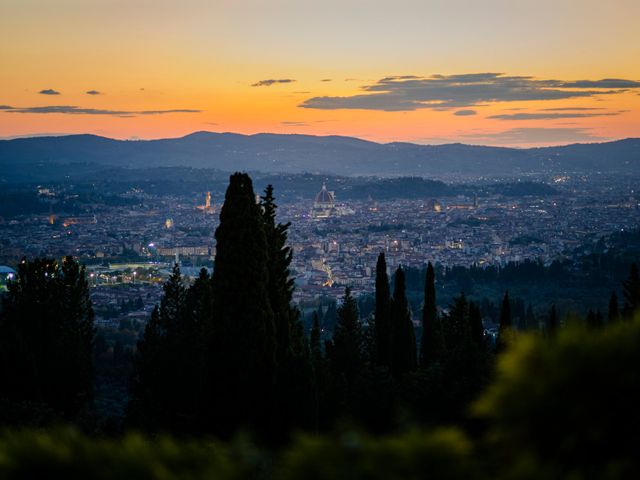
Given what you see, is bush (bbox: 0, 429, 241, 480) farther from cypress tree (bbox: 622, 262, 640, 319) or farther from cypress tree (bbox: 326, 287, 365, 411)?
cypress tree (bbox: 622, 262, 640, 319)

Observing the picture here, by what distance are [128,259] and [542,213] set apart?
214ft

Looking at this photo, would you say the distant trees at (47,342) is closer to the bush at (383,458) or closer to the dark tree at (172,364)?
the dark tree at (172,364)

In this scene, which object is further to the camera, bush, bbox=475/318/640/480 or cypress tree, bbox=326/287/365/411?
cypress tree, bbox=326/287/365/411

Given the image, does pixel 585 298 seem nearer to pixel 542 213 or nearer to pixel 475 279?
pixel 475 279

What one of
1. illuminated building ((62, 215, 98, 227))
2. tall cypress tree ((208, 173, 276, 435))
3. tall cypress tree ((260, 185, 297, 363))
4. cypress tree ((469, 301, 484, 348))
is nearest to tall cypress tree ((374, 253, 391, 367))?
cypress tree ((469, 301, 484, 348))

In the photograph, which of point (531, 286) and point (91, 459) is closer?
point (91, 459)

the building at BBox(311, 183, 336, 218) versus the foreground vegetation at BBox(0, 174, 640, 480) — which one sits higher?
the foreground vegetation at BBox(0, 174, 640, 480)

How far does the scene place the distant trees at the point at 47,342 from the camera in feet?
43.3

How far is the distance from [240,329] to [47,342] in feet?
24.4

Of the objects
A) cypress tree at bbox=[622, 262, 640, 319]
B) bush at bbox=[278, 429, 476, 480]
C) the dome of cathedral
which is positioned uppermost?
bush at bbox=[278, 429, 476, 480]

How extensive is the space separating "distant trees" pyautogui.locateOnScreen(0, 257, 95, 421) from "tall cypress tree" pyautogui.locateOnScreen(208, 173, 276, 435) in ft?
8.55

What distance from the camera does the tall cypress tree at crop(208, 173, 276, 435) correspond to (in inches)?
444

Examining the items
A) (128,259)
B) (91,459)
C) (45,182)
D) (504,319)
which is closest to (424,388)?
(504,319)

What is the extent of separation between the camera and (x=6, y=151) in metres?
192
